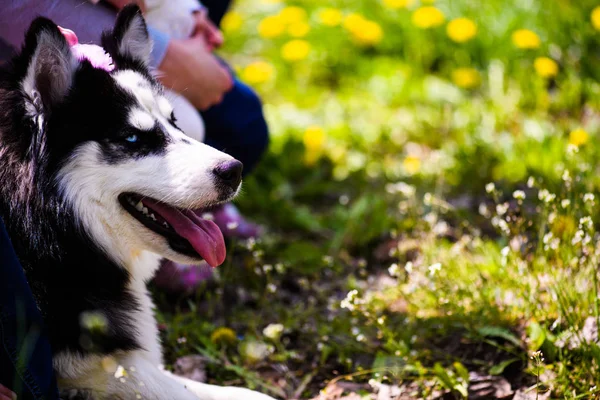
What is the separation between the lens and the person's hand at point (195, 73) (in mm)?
2828

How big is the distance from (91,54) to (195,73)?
90 centimetres

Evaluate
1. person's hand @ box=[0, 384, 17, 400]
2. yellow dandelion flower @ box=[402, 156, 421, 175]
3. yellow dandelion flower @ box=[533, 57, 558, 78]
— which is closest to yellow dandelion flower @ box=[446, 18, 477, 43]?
yellow dandelion flower @ box=[533, 57, 558, 78]

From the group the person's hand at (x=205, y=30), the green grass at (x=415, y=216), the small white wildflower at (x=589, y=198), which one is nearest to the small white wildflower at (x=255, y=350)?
the green grass at (x=415, y=216)

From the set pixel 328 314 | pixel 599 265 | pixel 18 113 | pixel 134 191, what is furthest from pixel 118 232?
pixel 599 265

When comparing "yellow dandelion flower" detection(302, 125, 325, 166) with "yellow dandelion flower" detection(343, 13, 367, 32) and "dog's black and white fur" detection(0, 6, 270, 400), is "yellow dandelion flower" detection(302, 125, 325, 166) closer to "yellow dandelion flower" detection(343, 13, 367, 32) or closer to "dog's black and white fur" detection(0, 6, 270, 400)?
"yellow dandelion flower" detection(343, 13, 367, 32)

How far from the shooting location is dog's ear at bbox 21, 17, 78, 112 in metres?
1.82

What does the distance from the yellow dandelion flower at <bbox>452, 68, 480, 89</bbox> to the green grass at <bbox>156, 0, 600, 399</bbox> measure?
0.31ft

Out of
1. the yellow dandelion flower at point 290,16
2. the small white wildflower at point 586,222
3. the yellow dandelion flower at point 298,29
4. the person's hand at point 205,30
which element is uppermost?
the small white wildflower at point 586,222

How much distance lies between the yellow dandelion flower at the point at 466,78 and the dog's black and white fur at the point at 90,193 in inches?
→ 107

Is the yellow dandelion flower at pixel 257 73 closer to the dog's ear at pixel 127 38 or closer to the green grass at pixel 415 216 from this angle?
the green grass at pixel 415 216

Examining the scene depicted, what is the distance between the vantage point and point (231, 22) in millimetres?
5375

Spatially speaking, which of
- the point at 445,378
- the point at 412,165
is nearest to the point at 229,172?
the point at 445,378

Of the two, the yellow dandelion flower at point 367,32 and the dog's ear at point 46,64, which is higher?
the dog's ear at point 46,64

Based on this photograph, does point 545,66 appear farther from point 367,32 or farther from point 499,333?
point 499,333
